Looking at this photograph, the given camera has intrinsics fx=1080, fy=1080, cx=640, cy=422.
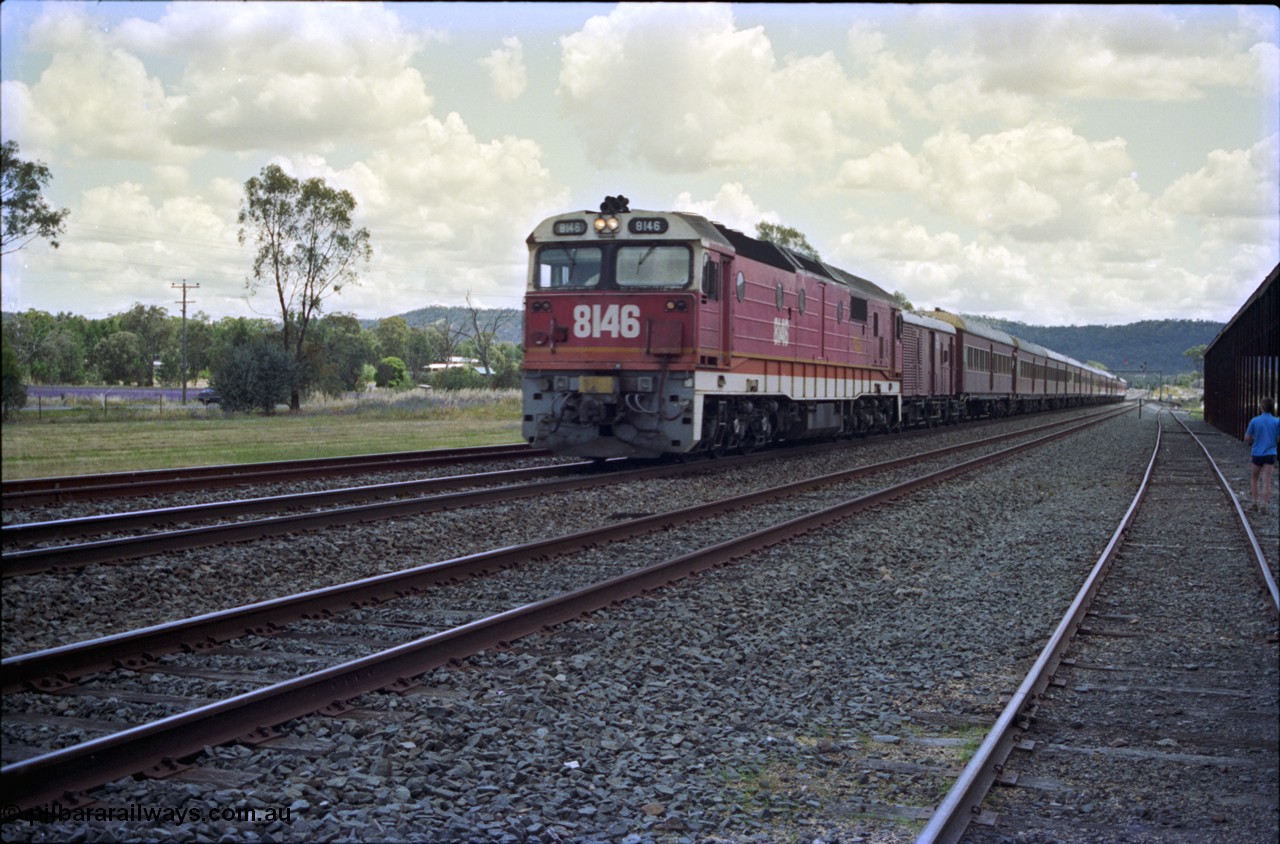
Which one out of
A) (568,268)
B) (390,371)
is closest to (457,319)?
(390,371)

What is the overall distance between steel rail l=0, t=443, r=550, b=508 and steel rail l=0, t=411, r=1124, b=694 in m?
6.46

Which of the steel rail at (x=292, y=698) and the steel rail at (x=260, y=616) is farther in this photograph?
the steel rail at (x=260, y=616)

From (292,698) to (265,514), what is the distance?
7.82 metres

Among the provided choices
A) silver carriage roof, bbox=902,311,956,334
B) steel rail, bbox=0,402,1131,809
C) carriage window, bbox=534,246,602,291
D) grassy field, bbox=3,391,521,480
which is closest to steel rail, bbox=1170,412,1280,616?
steel rail, bbox=0,402,1131,809

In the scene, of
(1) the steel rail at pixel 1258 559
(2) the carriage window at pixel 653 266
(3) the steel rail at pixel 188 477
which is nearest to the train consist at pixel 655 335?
(2) the carriage window at pixel 653 266

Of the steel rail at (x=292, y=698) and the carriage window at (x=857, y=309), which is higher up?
the carriage window at (x=857, y=309)

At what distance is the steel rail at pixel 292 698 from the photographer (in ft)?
14.1

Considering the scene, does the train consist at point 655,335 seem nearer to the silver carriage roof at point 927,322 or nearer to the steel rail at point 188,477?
the steel rail at point 188,477

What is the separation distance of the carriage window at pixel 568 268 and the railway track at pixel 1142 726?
9725mm

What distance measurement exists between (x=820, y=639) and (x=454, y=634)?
272 cm

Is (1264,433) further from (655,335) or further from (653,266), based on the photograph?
(653,266)

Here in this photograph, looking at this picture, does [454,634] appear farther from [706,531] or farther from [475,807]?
[706,531]

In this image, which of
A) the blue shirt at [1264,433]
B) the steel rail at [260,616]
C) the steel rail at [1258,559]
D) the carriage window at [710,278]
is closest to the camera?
the steel rail at [260,616]

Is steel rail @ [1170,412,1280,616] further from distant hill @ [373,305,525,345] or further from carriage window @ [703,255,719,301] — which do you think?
distant hill @ [373,305,525,345]
